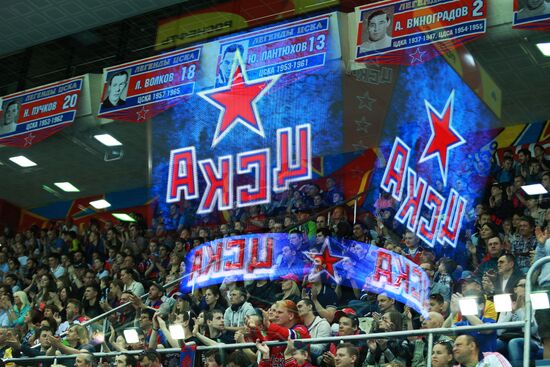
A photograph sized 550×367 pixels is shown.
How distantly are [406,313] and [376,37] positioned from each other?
4666mm

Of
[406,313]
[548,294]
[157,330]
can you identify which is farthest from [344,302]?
[548,294]

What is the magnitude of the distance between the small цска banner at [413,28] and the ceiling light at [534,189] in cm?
196

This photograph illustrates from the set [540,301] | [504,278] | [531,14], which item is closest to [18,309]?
[504,278]

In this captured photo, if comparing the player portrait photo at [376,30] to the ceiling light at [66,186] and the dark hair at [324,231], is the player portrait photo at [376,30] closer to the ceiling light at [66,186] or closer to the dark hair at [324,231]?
the dark hair at [324,231]

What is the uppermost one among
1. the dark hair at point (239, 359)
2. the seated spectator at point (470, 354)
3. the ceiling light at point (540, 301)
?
the ceiling light at point (540, 301)

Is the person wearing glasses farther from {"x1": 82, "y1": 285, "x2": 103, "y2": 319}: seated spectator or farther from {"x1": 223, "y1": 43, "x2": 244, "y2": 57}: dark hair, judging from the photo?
{"x1": 223, "y1": 43, "x2": 244, "y2": 57}: dark hair

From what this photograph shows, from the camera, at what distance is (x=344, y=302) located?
955cm

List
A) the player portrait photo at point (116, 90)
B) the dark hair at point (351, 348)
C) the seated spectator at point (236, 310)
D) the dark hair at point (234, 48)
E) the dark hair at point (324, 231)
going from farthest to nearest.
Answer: the player portrait photo at point (116, 90) < the dark hair at point (234, 48) < the dark hair at point (324, 231) < the seated spectator at point (236, 310) < the dark hair at point (351, 348)

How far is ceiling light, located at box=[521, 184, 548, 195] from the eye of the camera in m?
11.0

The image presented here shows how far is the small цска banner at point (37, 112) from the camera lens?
15.2 metres

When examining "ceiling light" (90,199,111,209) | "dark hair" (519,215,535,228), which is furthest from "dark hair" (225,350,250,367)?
"ceiling light" (90,199,111,209)

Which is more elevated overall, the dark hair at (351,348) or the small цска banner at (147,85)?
the small цска banner at (147,85)

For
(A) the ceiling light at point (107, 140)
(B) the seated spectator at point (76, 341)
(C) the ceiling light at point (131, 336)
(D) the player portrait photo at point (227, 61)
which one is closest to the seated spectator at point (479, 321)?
(C) the ceiling light at point (131, 336)

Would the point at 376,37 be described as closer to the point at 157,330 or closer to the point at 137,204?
the point at 157,330
